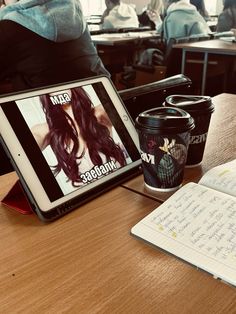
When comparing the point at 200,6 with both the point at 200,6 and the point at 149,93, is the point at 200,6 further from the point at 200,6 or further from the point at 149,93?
the point at 149,93

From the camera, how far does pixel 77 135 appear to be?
70 cm

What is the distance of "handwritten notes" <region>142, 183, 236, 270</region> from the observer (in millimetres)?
540

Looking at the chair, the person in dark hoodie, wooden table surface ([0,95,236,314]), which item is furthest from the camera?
the person in dark hoodie

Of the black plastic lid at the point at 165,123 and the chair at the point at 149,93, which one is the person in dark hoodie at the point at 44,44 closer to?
the chair at the point at 149,93

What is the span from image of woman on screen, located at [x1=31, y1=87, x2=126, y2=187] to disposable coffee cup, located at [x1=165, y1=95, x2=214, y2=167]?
0.50 ft

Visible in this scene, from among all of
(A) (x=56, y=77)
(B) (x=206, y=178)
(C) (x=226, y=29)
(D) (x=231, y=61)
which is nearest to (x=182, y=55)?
(D) (x=231, y=61)

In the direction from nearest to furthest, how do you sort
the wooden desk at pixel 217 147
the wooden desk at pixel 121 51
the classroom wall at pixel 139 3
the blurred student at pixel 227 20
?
1. the wooden desk at pixel 217 147
2. the wooden desk at pixel 121 51
3. the blurred student at pixel 227 20
4. the classroom wall at pixel 139 3

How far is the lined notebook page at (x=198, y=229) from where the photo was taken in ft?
1.69

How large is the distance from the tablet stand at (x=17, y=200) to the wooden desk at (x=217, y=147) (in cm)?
20

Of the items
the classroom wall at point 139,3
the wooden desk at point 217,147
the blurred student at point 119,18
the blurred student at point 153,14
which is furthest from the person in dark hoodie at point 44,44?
the classroom wall at point 139,3

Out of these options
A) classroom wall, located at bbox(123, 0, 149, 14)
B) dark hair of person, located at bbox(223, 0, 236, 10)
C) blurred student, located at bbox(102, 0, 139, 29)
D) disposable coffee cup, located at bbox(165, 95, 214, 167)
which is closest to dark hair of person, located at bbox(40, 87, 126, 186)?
disposable coffee cup, located at bbox(165, 95, 214, 167)

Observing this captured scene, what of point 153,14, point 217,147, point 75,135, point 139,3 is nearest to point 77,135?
point 75,135

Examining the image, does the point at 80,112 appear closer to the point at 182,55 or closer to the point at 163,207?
the point at 163,207

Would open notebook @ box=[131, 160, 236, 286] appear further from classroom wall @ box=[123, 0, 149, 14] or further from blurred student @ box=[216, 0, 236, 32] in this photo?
classroom wall @ box=[123, 0, 149, 14]
